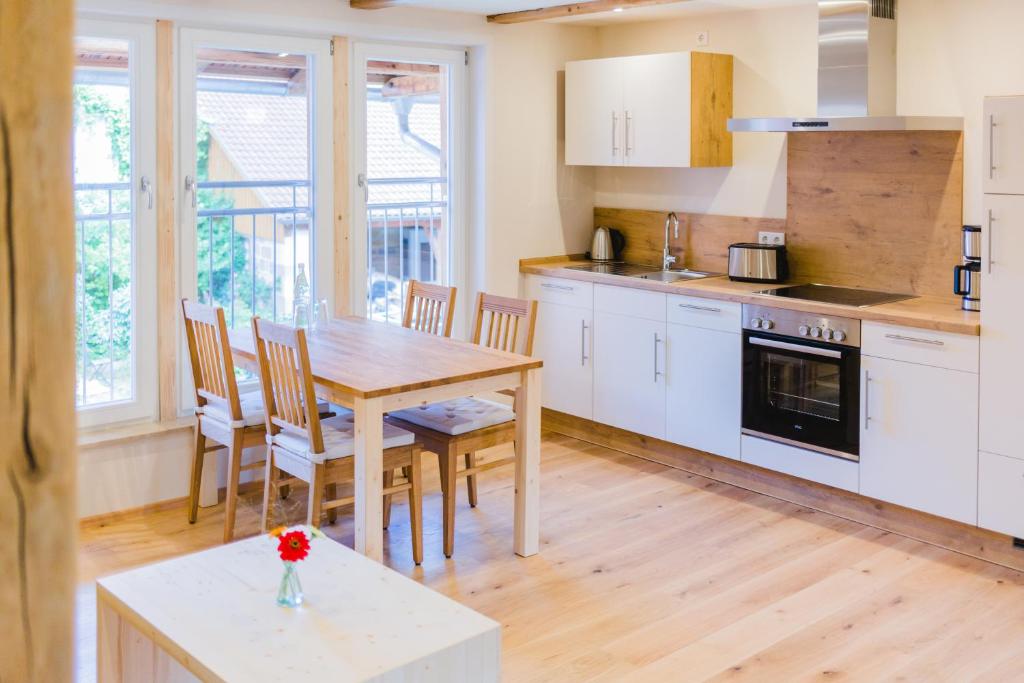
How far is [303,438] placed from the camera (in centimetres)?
389

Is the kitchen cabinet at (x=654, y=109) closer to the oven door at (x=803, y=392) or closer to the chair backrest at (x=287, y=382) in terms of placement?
the oven door at (x=803, y=392)

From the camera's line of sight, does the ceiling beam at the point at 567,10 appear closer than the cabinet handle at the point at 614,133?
Yes

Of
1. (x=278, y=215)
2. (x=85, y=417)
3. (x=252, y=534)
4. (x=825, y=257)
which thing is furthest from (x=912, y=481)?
(x=85, y=417)

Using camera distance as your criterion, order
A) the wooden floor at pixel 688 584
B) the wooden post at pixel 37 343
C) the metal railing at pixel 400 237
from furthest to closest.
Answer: the metal railing at pixel 400 237
the wooden floor at pixel 688 584
the wooden post at pixel 37 343

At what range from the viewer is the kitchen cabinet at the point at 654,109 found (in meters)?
5.26

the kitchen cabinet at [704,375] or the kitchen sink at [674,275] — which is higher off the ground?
the kitchen sink at [674,275]

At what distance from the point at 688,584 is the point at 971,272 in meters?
1.73

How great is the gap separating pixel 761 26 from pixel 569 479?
2412 mm

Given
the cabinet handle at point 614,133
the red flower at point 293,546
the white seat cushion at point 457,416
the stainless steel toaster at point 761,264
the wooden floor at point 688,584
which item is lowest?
the wooden floor at point 688,584

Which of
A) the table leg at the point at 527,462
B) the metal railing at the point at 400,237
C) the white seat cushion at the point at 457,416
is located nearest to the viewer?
the table leg at the point at 527,462

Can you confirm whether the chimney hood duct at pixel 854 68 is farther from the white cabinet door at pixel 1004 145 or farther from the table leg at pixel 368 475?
the table leg at pixel 368 475

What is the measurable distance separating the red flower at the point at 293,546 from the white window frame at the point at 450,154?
2.87 meters

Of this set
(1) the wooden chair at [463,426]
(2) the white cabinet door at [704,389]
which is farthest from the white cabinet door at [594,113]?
(1) the wooden chair at [463,426]

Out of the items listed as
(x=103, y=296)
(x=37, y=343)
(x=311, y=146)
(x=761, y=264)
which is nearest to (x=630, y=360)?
(x=761, y=264)
